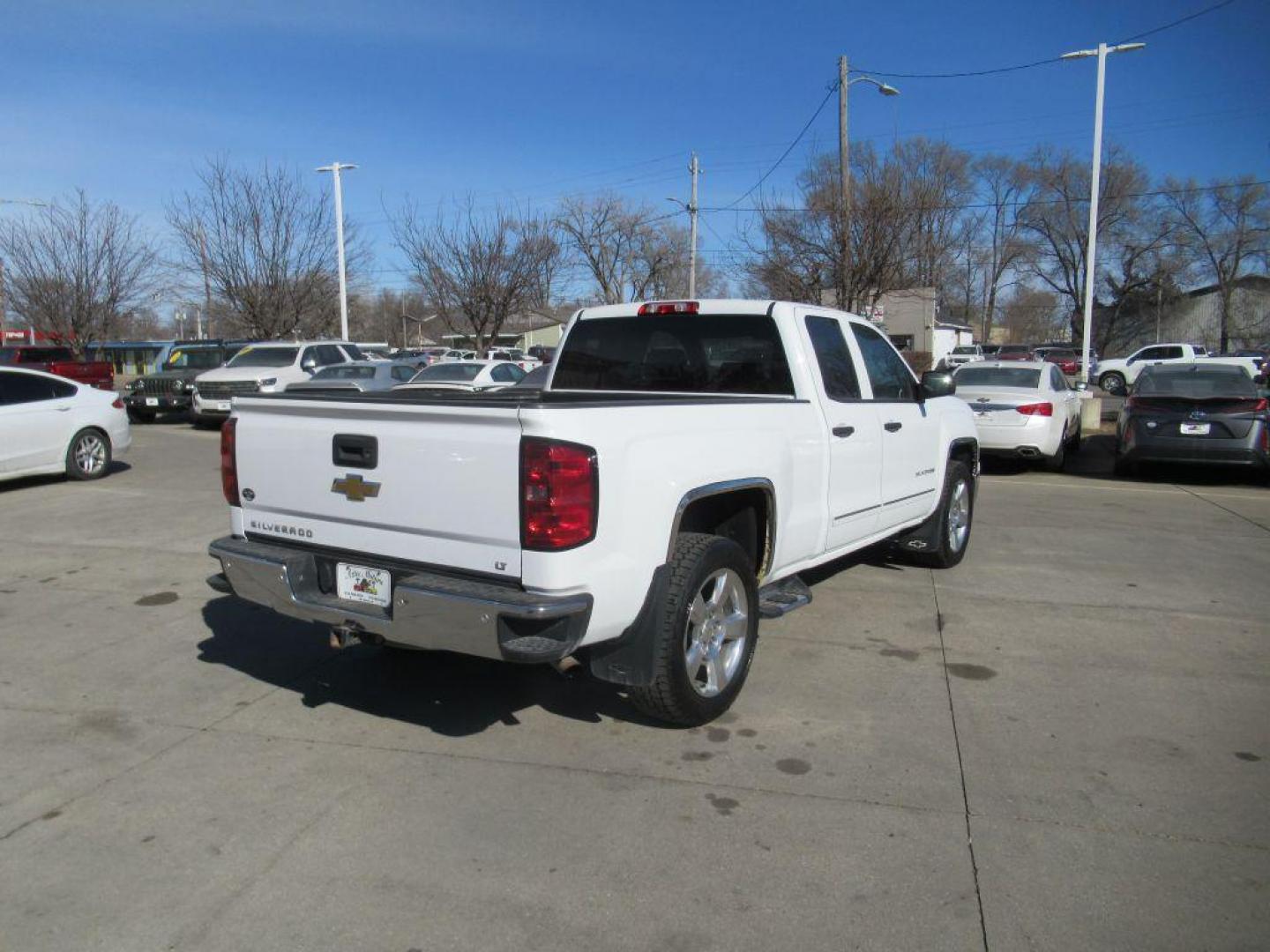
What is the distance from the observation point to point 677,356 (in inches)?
209

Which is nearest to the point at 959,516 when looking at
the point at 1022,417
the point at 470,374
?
the point at 1022,417

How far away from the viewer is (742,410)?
4246 mm

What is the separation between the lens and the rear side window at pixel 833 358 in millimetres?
5168

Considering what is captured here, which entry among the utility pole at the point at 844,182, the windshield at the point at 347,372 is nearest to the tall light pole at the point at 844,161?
the utility pole at the point at 844,182

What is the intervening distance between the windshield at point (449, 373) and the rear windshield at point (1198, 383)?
431 inches

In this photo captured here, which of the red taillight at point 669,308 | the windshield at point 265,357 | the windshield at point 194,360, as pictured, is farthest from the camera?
the windshield at point 194,360

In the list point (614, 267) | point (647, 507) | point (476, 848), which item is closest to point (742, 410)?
point (647, 507)

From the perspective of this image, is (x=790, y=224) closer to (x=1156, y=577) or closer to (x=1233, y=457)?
(x=1233, y=457)

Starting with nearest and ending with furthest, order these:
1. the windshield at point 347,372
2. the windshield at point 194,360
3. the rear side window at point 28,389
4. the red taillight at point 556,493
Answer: the red taillight at point 556,493, the rear side window at point 28,389, the windshield at point 347,372, the windshield at point 194,360

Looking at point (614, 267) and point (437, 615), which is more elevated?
point (614, 267)

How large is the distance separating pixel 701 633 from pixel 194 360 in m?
19.8

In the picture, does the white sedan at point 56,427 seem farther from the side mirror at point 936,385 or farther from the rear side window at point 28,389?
the side mirror at point 936,385

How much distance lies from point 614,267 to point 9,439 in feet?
128

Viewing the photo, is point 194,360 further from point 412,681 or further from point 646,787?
point 646,787
